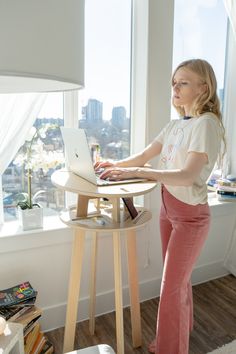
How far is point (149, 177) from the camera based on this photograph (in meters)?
1.28

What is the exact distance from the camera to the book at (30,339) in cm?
145

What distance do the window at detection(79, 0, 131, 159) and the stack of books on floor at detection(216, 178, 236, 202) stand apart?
0.85 metres

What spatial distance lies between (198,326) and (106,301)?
568mm

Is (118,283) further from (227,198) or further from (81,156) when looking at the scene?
(227,198)

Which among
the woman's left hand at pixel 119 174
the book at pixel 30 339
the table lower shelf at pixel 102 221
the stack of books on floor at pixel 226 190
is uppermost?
the woman's left hand at pixel 119 174

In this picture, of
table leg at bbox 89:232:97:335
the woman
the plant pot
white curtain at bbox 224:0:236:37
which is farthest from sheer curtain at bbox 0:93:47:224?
white curtain at bbox 224:0:236:37

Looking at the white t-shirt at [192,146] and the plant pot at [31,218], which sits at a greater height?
the white t-shirt at [192,146]

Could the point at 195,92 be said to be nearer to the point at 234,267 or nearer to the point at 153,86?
the point at 153,86

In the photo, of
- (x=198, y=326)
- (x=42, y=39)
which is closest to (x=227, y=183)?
(x=198, y=326)

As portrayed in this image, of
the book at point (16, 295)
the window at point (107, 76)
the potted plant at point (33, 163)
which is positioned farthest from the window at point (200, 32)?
the book at point (16, 295)

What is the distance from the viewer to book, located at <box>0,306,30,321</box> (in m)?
1.39

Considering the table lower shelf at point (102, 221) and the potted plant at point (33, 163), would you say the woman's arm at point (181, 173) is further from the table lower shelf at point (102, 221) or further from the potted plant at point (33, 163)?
the potted plant at point (33, 163)

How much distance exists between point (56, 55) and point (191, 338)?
171 cm

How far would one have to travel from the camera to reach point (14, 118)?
152 centimetres
